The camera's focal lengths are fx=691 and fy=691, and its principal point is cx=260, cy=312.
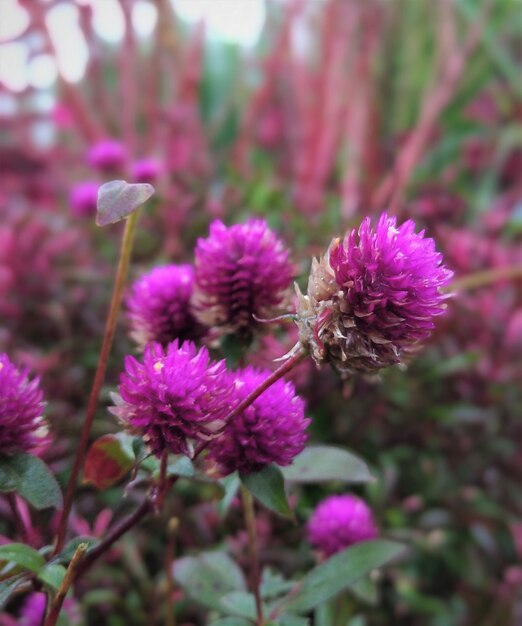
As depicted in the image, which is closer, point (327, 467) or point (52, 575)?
point (52, 575)

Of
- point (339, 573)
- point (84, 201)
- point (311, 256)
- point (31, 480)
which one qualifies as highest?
point (84, 201)

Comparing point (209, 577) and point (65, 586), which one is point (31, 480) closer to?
point (65, 586)

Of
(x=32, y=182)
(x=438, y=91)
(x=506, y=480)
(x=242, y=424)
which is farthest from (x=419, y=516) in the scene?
(x=32, y=182)

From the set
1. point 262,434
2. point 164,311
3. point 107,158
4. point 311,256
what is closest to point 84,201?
point 107,158

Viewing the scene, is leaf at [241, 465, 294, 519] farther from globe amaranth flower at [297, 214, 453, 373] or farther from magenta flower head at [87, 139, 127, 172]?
magenta flower head at [87, 139, 127, 172]

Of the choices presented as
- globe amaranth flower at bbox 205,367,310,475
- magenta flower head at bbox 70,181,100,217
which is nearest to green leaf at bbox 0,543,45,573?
globe amaranth flower at bbox 205,367,310,475

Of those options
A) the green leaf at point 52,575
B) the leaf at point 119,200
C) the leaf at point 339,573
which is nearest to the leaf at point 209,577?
the leaf at point 339,573
